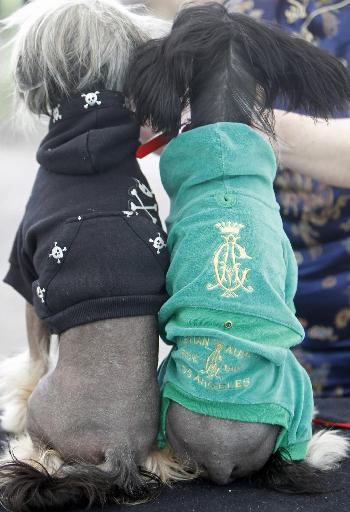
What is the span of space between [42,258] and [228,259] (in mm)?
356

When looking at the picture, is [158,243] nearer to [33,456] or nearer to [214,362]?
[214,362]

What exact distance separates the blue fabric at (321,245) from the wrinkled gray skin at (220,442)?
563 millimetres

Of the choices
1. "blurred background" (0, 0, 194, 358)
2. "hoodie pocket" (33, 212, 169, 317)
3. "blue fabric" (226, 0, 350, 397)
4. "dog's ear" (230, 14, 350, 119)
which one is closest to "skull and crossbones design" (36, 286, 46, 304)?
"hoodie pocket" (33, 212, 169, 317)

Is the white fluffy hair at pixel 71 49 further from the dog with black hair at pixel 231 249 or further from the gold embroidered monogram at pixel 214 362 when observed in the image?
the gold embroidered monogram at pixel 214 362

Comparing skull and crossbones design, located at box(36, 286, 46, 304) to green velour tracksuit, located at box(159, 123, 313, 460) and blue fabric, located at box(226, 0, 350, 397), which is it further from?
blue fabric, located at box(226, 0, 350, 397)

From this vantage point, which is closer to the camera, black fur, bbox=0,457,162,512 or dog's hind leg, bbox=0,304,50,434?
black fur, bbox=0,457,162,512

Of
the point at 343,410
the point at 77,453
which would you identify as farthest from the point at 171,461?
the point at 343,410

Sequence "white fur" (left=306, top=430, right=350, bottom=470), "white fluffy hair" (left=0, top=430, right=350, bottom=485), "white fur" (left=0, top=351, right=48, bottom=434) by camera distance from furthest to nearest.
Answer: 1. "white fur" (left=0, top=351, right=48, bottom=434)
2. "white fur" (left=306, top=430, right=350, bottom=470)
3. "white fluffy hair" (left=0, top=430, right=350, bottom=485)

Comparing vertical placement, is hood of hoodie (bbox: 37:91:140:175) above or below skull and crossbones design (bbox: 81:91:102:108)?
below

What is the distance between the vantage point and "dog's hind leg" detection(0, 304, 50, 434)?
177 cm

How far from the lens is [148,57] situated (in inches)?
59.7

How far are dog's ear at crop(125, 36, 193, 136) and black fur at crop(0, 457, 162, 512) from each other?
62 centimetres

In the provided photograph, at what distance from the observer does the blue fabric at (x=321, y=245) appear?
1.91 metres

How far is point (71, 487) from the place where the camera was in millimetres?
1356
